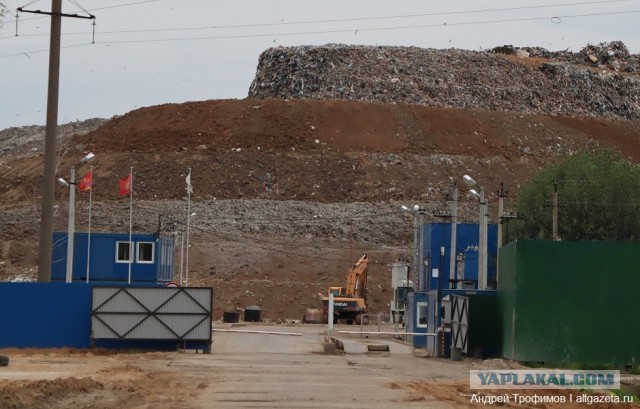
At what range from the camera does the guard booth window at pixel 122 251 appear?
63.9m

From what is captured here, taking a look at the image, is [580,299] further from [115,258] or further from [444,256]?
[115,258]

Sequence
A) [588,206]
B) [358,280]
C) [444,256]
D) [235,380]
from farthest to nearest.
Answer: [588,206]
[358,280]
[444,256]
[235,380]

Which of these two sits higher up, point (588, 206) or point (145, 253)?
point (588, 206)

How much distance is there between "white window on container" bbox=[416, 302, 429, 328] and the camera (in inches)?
1795

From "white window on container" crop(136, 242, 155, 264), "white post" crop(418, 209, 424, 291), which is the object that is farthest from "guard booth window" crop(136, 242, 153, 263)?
"white post" crop(418, 209, 424, 291)

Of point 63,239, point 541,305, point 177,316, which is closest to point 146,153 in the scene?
point 63,239

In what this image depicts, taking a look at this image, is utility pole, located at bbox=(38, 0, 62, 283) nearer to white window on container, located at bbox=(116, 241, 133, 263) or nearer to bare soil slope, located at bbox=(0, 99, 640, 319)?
white window on container, located at bbox=(116, 241, 133, 263)

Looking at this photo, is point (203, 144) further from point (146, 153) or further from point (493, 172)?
point (493, 172)

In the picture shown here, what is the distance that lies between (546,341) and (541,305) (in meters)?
0.95

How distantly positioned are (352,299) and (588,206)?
16.3 meters

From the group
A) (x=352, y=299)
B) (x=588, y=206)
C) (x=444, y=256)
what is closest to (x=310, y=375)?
(x=444, y=256)

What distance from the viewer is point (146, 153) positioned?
105 m

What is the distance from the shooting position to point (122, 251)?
64.1m

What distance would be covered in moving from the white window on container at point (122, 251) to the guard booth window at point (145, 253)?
1.87 ft
